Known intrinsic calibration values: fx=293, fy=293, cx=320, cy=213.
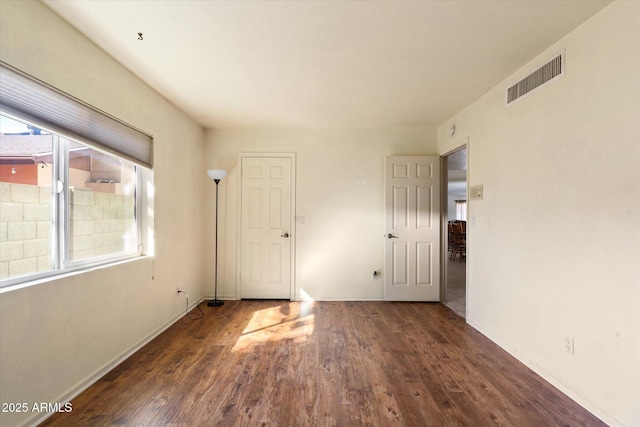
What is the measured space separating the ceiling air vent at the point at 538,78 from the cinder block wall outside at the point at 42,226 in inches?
141

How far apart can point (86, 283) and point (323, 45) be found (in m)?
2.39

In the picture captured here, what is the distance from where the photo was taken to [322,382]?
2.15 m

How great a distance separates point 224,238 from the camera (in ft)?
13.9

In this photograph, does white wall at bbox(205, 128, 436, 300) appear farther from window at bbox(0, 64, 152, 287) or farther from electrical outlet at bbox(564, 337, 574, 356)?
electrical outlet at bbox(564, 337, 574, 356)

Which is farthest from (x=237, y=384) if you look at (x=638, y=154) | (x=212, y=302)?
(x=638, y=154)

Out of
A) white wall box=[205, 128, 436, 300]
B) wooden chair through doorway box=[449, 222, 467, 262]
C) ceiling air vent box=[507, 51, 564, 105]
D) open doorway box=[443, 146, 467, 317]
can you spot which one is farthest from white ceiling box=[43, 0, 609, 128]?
wooden chair through doorway box=[449, 222, 467, 262]

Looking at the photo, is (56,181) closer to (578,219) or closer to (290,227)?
(290,227)

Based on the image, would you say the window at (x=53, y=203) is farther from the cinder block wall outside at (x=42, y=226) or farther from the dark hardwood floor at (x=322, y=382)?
the dark hardwood floor at (x=322, y=382)

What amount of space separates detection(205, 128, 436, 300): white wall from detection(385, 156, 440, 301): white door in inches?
6.5

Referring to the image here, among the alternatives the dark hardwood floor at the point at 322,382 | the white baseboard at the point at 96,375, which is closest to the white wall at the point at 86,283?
the white baseboard at the point at 96,375

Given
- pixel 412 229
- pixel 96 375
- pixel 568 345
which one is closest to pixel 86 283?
pixel 96 375

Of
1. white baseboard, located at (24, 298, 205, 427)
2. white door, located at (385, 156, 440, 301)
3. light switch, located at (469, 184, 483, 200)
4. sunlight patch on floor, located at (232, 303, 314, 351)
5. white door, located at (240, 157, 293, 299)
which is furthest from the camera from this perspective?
white door, located at (240, 157, 293, 299)

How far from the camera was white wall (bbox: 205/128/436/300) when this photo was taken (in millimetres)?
4227

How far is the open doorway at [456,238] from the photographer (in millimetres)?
4230
